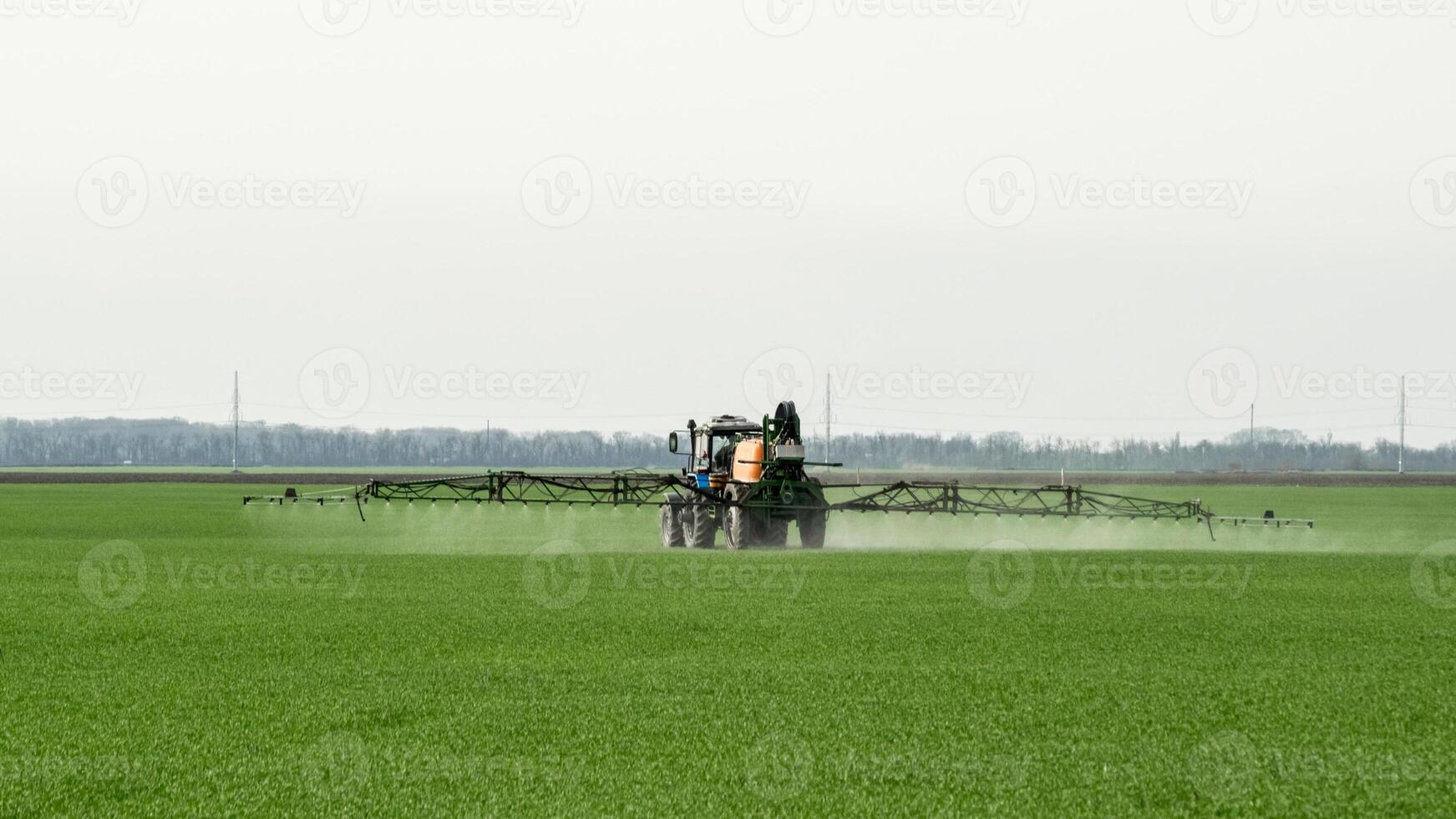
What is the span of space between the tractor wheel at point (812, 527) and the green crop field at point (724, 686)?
4.30 meters

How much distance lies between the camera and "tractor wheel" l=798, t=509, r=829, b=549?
1240 inches

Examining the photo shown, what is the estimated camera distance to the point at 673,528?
3241 cm

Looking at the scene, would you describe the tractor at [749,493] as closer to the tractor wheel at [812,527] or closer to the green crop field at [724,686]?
the tractor wheel at [812,527]

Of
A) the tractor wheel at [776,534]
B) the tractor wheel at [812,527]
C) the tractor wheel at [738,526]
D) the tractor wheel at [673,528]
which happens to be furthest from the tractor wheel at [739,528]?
the tractor wheel at [673,528]

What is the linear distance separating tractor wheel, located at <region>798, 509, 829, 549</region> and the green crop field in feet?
14.1

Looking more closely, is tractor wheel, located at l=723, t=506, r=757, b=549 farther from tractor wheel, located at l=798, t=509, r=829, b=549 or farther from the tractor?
tractor wheel, located at l=798, t=509, r=829, b=549

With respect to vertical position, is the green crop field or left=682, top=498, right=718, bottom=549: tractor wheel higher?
left=682, top=498, right=718, bottom=549: tractor wheel

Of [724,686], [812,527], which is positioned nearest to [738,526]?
[812,527]

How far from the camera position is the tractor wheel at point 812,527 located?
3148cm

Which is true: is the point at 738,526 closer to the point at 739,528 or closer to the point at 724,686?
the point at 739,528

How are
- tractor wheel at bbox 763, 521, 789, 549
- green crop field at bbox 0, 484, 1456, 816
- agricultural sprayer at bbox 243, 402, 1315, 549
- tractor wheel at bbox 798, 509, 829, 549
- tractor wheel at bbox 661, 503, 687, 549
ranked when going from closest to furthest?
green crop field at bbox 0, 484, 1456, 816, agricultural sprayer at bbox 243, 402, 1315, 549, tractor wheel at bbox 763, 521, 789, 549, tractor wheel at bbox 798, 509, 829, 549, tractor wheel at bbox 661, 503, 687, 549

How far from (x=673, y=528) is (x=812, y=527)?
3051 mm

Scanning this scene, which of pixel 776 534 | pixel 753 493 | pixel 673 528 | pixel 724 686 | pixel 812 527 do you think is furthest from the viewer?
pixel 673 528

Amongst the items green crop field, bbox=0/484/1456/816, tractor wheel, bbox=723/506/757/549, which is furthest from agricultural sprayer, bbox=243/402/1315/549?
green crop field, bbox=0/484/1456/816
